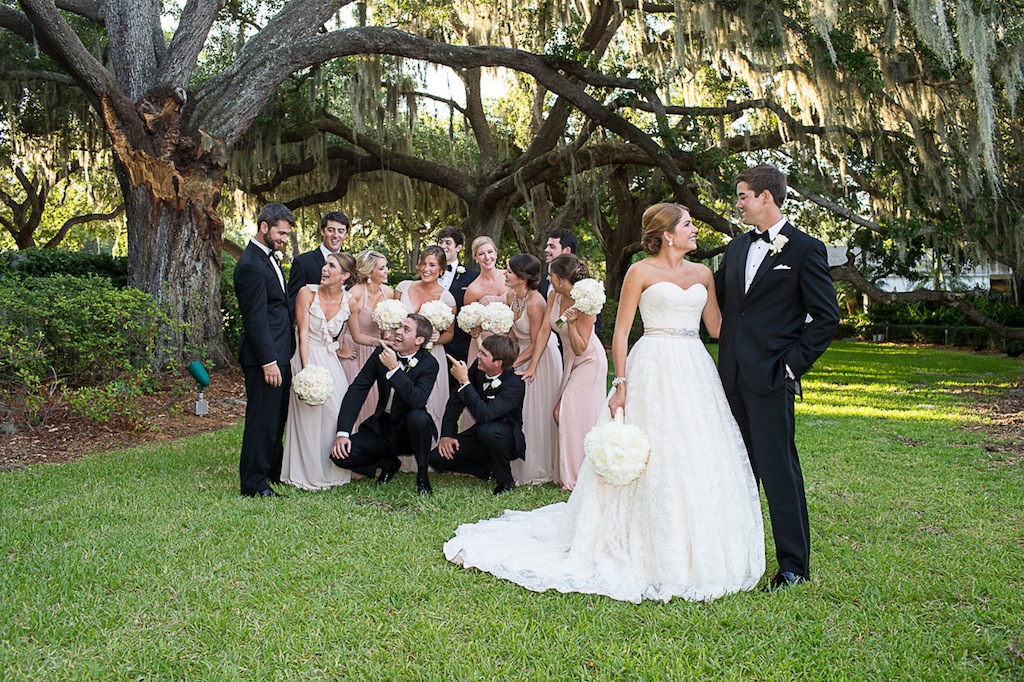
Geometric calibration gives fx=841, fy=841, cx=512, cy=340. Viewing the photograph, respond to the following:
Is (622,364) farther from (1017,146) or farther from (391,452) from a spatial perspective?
(1017,146)

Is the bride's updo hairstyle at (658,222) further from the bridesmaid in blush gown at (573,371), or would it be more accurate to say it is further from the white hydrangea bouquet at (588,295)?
the bridesmaid in blush gown at (573,371)

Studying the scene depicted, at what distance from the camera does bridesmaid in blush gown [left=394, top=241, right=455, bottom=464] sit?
256 inches

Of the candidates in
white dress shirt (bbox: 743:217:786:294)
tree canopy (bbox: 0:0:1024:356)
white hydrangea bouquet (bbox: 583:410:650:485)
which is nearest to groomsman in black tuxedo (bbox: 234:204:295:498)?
white hydrangea bouquet (bbox: 583:410:650:485)

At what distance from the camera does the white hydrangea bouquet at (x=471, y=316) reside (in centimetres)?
612

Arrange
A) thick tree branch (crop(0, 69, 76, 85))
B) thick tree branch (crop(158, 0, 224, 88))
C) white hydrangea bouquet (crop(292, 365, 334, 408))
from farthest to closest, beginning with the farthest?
thick tree branch (crop(0, 69, 76, 85))
thick tree branch (crop(158, 0, 224, 88))
white hydrangea bouquet (crop(292, 365, 334, 408))

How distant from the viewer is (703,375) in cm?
400

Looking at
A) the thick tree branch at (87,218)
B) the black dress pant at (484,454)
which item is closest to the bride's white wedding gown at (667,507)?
the black dress pant at (484,454)

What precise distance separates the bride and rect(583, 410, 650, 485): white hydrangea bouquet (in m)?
Answer: 0.10

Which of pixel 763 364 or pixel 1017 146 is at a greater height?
pixel 1017 146

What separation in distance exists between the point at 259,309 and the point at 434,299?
1.66m

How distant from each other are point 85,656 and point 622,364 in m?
2.52

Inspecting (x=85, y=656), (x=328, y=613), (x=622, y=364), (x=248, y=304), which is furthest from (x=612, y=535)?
(x=248, y=304)

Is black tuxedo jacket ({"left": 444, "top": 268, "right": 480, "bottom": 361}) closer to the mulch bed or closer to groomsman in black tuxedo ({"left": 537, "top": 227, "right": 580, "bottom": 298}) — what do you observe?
groomsman in black tuxedo ({"left": 537, "top": 227, "right": 580, "bottom": 298})

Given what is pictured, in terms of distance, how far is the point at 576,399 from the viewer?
5852 mm
